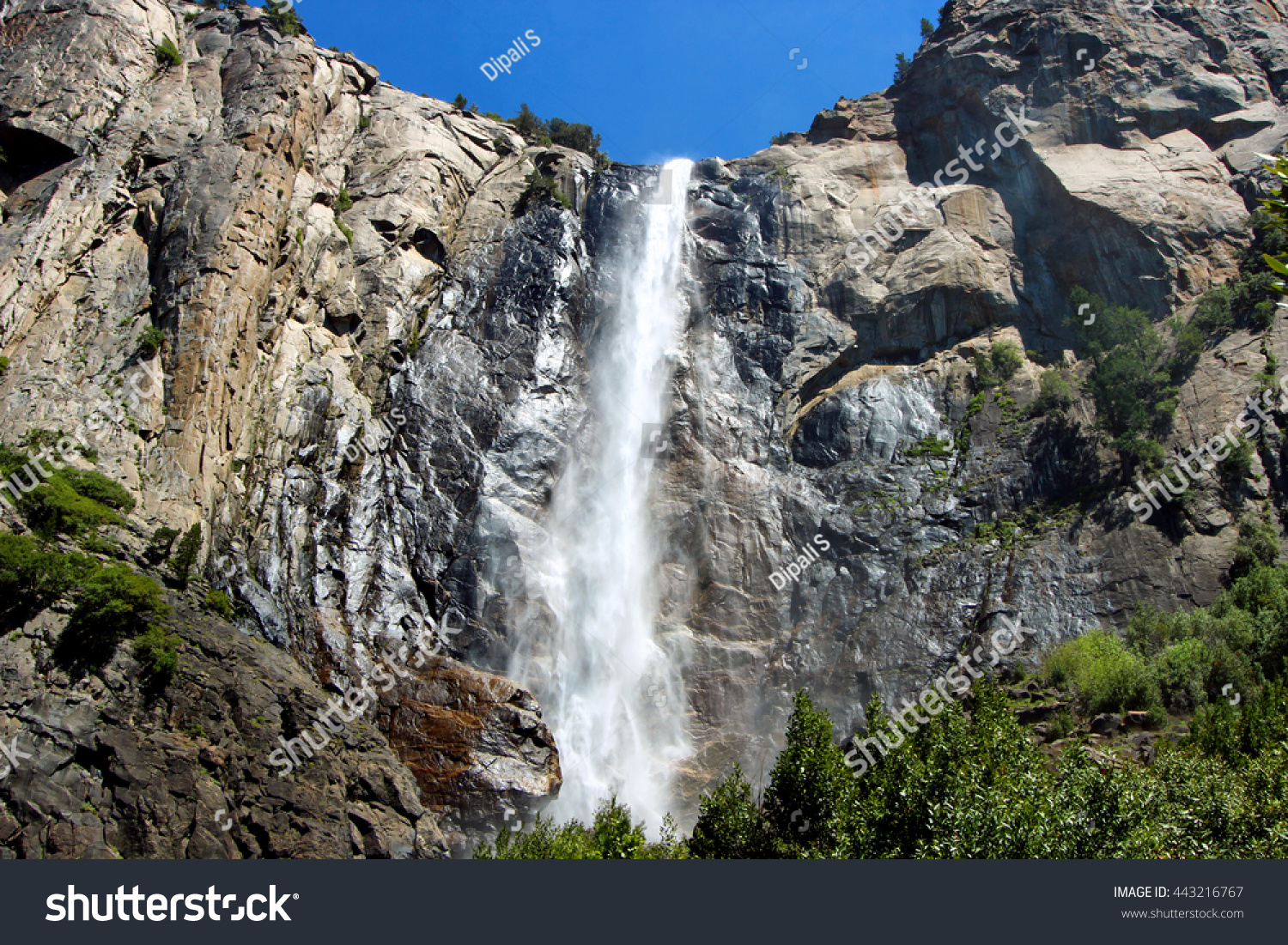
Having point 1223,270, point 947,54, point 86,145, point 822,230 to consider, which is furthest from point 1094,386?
point 86,145

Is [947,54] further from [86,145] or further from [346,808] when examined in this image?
[346,808]

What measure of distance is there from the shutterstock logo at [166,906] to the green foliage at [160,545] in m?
13.4

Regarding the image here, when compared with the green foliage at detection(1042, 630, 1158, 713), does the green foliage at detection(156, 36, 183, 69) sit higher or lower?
higher

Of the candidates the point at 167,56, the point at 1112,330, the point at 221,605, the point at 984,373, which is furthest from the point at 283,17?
the point at 1112,330

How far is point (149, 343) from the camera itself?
3077cm

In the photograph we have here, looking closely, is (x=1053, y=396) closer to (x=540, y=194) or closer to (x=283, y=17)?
(x=540, y=194)

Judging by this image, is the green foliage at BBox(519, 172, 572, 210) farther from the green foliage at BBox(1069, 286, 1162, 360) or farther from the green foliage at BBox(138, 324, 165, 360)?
the green foliage at BBox(1069, 286, 1162, 360)

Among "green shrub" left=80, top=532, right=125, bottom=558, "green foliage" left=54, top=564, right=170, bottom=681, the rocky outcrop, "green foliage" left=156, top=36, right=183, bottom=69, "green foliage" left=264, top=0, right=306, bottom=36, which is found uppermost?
"green foliage" left=264, top=0, right=306, bottom=36

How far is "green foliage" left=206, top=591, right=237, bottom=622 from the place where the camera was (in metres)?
26.8

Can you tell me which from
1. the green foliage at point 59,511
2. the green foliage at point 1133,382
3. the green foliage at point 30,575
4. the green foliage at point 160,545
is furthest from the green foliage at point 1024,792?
the green foliage at point 59,511

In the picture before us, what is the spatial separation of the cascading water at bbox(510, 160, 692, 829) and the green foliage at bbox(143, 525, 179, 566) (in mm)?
11911

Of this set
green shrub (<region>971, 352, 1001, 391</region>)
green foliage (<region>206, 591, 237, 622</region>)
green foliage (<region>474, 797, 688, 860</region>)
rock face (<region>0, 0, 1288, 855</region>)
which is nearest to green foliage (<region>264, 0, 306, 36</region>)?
rock face (<region>0, 0, 1288, 855</region>)

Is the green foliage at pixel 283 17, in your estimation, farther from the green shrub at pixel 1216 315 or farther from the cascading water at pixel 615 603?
the green shrub at pixel 1216 315

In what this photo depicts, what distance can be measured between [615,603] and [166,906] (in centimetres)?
2256
